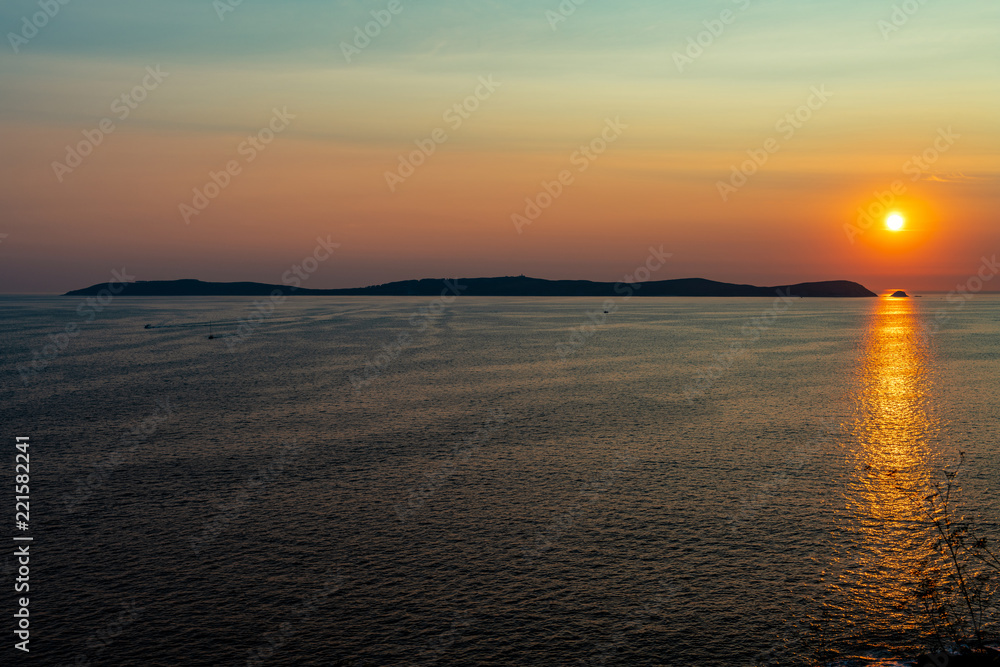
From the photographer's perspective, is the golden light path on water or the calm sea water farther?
the golden light path on water

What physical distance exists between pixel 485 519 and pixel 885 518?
11.2 m

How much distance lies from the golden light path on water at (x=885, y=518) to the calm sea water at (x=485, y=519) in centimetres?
9

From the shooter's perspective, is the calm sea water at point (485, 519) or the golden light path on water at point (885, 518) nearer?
the calm sea water at point (485, 519)

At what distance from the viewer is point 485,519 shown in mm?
21484

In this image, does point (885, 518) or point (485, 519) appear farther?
point (485, 519)

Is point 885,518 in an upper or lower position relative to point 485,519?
upper

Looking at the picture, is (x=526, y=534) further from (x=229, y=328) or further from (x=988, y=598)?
(x=229, y=328)

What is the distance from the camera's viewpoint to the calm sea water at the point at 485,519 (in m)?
14.7

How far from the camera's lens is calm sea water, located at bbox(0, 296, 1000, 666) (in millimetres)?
14664

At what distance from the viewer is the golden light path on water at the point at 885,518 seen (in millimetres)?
15055

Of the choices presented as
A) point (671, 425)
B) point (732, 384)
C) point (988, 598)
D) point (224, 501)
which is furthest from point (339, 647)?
point (732, 384)

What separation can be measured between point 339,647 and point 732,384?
41.5m

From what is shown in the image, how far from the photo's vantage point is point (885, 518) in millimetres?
21078

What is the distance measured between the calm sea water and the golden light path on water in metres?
0.09
